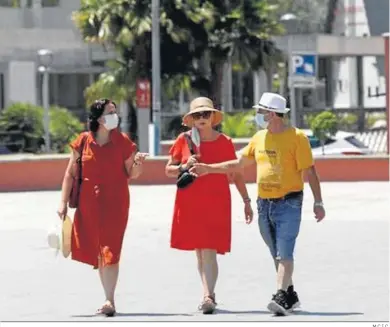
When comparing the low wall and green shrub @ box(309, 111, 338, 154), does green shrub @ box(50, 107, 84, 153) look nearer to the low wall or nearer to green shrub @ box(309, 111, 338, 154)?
green shrub @ box(309, 111, 338, 154)

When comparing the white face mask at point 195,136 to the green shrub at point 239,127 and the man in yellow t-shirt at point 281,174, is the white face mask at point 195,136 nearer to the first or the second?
the man in yellow t-shirt at point 281,174

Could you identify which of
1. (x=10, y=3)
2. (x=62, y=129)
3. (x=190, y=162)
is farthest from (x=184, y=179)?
(x=10, y=3)

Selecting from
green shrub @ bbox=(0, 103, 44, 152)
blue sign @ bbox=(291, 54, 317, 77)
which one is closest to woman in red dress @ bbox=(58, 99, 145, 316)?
blue sign @ bbox=(291, 54, 317, 77)

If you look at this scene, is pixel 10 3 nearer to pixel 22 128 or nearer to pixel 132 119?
pixel 132 119

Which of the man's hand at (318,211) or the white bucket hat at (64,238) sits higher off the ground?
the man's hand at (318,211)

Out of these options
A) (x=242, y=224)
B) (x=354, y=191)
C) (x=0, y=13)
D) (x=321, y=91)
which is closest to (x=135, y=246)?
(x=242, y=224)

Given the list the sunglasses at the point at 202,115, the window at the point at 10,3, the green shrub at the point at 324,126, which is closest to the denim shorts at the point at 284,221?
the sunglasses at the point at 202,115

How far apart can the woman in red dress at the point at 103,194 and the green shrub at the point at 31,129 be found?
2608cm

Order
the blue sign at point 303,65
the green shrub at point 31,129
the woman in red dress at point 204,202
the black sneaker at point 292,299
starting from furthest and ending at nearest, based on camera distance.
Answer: the green shrub at point 31,129, the blue sign at point 303,65, the woman in red dress at point 204,202, the black sneaker at point 292,299

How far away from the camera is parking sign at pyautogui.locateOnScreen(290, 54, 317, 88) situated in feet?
90.6

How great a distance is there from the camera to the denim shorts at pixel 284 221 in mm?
10102

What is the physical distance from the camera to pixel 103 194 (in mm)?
10117

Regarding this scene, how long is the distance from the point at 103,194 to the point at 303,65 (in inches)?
716

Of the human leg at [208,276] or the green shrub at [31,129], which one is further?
the green shrub at [31,129]
